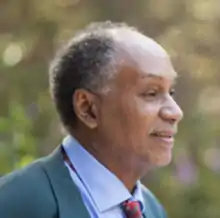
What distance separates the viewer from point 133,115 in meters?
1.73

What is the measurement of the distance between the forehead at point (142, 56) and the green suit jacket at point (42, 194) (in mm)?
277

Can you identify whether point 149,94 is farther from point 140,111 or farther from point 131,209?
point 131,209

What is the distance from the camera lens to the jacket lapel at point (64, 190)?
1.66 metres

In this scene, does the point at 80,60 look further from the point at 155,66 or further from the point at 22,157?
the point at 22,157

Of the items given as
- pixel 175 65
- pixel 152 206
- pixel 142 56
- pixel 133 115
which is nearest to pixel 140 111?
pixel 133 115

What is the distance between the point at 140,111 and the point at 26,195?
12.5 inches

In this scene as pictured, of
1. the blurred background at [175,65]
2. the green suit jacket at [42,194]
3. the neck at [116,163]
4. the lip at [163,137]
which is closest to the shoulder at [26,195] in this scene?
the green suit jacket at [42,194]

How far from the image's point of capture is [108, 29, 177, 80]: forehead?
1.73 m

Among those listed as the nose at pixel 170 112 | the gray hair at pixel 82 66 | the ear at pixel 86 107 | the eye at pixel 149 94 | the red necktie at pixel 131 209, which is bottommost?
the red necktie at pixel 131 209

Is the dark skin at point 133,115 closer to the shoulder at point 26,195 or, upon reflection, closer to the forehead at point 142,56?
the forehead at point 142,56

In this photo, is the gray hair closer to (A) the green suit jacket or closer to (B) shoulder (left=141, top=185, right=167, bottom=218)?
(A) the green suit jacket

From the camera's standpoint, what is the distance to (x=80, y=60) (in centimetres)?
177

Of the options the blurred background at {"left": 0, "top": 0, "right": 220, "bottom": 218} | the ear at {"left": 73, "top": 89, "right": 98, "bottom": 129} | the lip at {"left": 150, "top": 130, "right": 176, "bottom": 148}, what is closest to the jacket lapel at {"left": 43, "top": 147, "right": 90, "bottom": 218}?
the ear at {"left": 73, "top": 89, "right": 98, "bottom": 129}

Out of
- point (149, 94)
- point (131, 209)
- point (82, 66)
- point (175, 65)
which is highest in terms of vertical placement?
point (175, 65)
